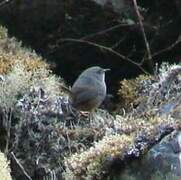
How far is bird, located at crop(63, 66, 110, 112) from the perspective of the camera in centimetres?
611

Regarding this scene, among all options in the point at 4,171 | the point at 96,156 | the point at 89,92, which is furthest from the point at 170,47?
the point at 4,171

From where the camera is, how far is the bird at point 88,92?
20.0 feet

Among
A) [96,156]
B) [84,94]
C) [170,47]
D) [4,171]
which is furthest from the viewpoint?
[170,47]

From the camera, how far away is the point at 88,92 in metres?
6.14

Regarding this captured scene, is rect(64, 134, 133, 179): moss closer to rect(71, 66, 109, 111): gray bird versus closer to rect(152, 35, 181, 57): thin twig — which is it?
rect(71, 66, 109, 111): gray bird

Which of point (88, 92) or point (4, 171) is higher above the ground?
point (88, 92)

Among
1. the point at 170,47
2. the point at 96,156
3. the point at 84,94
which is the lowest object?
the point at 96,156

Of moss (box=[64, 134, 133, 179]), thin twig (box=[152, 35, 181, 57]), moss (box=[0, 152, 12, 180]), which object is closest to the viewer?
moss (box=[0, 152, 12, 180])

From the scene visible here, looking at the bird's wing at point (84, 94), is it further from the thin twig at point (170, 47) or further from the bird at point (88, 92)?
the thin twig at point (170, 47)

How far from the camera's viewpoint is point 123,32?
23.1 feet

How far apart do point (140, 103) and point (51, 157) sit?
82 centimetres

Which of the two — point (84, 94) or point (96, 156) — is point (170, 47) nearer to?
point (84, 94)

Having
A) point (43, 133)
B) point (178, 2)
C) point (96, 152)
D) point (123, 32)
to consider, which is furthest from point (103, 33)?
point (96, 152)

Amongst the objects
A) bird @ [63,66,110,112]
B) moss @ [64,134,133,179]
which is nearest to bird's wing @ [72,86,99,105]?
bird @ [63,66,110,112]
